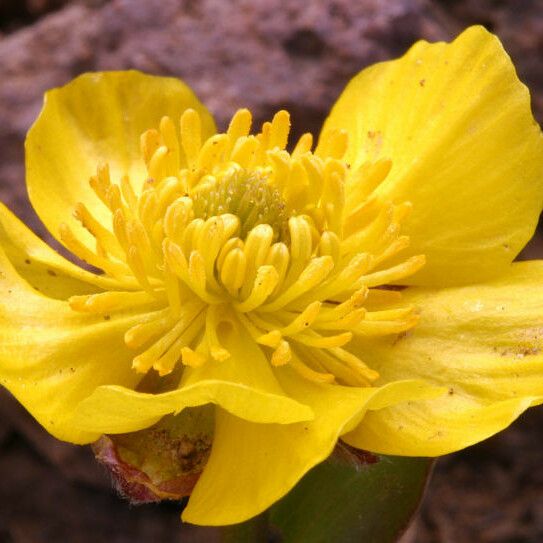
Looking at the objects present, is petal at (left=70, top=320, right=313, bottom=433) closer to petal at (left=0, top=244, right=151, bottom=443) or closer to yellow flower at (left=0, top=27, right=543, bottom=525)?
yellow flower at (left=0, top=27, right=543, bottom=525)

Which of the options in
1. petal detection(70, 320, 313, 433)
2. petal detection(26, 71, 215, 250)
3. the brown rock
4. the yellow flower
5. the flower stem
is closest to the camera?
petal detection(70, 320, 313, 433)

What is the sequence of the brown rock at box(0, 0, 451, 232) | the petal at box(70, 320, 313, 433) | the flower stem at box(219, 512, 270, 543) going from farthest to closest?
the brown rock at box(0, 0, 451, 232), the flower stem at box(219, 512, 270, 543), the petal at box(70, 320, 313, 433)

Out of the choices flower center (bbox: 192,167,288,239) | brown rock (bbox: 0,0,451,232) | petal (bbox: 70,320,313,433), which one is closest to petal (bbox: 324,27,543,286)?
flower center (bbox: 192,167,288,239)

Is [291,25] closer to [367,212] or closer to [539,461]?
[367,212]

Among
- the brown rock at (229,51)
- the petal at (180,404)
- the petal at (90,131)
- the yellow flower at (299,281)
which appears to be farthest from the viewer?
the brown rock at (229,51)

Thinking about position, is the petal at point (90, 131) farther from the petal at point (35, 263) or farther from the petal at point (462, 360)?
the petal at point (462, 360)

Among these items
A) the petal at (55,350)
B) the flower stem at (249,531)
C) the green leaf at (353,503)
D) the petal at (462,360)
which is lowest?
the green leaf at (353,503)

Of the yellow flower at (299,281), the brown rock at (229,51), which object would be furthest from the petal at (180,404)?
the brown rock at (229,51)
